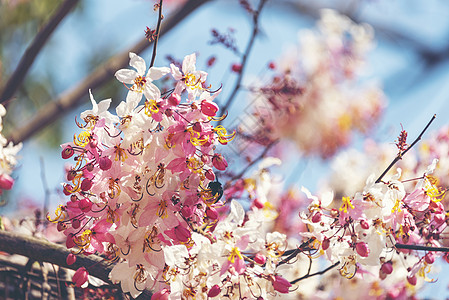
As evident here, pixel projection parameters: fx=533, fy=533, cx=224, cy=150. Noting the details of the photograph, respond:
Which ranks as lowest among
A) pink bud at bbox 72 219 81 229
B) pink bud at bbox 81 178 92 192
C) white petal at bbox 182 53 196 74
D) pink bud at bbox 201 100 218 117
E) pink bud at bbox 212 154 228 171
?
pink bud at bbox 72 219 81 229

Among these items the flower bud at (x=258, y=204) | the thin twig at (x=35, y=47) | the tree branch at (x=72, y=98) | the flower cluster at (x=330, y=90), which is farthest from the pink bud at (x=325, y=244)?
the flower cluster at (x=330, y=90)

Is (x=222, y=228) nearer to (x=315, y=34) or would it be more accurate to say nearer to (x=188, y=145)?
(x=188, y=145)

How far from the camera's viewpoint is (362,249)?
2.54 ft

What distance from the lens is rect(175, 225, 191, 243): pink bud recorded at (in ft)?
2.49

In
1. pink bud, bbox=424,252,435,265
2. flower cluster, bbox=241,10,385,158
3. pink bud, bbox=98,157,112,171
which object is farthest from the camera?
flower cluster, bbox=241,10,385,158

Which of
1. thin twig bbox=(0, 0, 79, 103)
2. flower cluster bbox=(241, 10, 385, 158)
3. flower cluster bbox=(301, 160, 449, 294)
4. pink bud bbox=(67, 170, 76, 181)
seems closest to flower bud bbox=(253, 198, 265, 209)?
flower cluster bbox=(301, 160, 449, 294)

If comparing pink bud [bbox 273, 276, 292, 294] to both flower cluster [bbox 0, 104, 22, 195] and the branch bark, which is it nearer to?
the branch bark

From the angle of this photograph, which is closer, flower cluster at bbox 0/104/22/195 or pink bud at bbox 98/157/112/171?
pink bud at bbox 98/157/112/171

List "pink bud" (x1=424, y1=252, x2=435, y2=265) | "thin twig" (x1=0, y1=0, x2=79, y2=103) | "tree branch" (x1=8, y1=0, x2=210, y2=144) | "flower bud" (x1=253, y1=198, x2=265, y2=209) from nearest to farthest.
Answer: "pink bud" (x1=424, y1=252, x2=435, y2=265) → "flower bud" (x1=253, y1=198, x2=265, y2=209) → "thin twig" (x1=0, y1=0, x2=79, y2=103) → "tree branch" (x1=8, y1=0, x2=210, y2=144)

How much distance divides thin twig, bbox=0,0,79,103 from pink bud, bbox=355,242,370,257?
2.67 feet

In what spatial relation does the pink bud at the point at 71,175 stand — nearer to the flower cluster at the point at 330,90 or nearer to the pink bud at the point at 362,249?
the pink bud at the point at 362,249

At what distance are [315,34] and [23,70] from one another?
180 centimetres

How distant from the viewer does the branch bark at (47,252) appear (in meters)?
0.88

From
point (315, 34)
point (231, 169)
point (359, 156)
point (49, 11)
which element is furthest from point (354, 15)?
point (231, 169)
